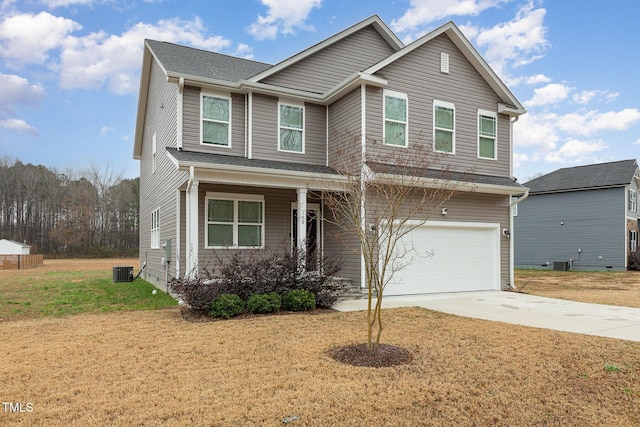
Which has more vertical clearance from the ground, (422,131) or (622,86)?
(622,86)

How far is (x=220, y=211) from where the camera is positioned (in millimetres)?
11844

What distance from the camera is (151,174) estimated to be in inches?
663

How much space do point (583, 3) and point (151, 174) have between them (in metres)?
16.6

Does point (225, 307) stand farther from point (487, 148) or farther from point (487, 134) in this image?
point (487, 134)

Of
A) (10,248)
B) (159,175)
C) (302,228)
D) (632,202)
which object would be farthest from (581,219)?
(10,248)

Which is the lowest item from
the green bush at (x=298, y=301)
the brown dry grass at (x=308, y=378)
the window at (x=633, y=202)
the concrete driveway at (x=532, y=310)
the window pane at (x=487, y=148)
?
the concrete driveway at (x=532, y=310)

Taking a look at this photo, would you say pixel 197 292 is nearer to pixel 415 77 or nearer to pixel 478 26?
pixel 415 77

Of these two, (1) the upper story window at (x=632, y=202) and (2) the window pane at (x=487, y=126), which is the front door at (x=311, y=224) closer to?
(2) the window pane at (x=487, y=126)

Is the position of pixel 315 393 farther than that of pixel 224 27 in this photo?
No

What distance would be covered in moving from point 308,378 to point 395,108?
9.36 metres

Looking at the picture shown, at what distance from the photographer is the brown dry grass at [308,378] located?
391cm

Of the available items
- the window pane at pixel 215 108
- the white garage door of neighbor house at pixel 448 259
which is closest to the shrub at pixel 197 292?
the white garage door of neighbor house at pixel 448 259

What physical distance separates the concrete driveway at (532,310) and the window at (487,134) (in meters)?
4.57

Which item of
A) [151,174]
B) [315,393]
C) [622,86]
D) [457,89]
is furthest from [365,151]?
[622,86]
